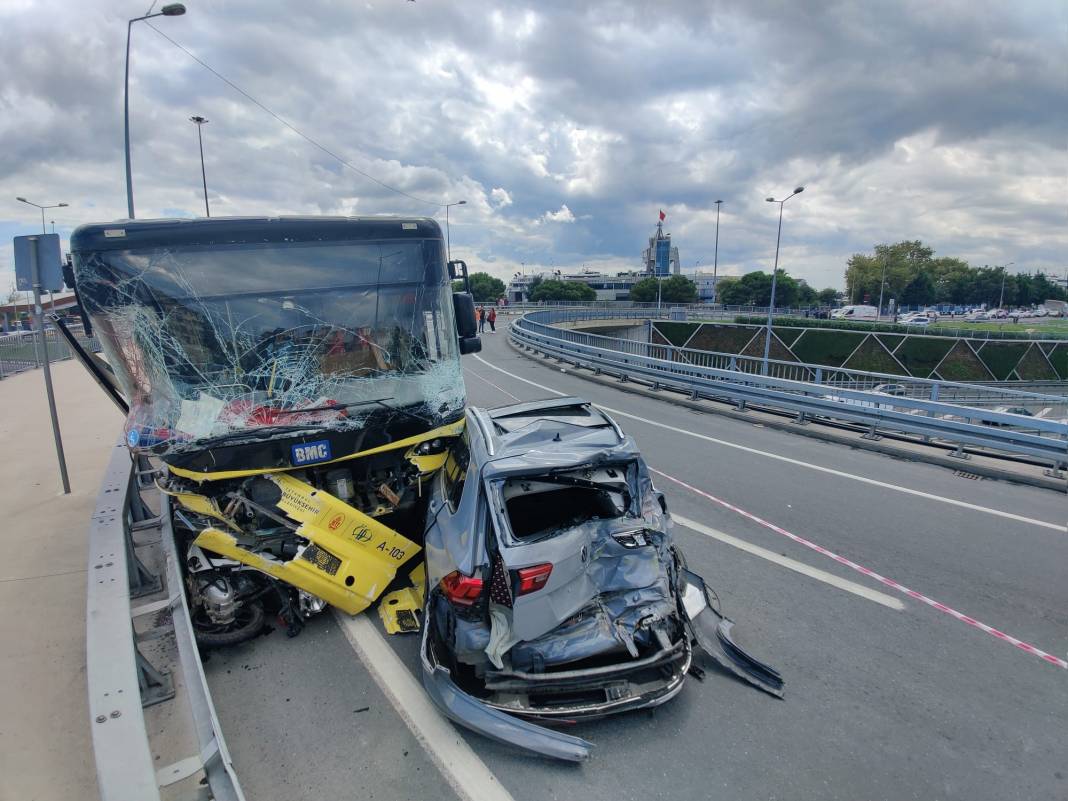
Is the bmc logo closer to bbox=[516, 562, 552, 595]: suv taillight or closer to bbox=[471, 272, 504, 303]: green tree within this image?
bbox=[516, 562, 552, 595]: suv taillight

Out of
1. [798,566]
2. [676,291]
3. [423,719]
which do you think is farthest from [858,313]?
[423,719]

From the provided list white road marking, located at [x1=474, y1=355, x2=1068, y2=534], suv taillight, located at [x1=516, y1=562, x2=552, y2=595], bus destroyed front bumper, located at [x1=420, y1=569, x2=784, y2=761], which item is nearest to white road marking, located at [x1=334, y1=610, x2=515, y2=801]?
A: bus destroyed front bumper, located at [x1=420, y1=569, x2=784, y2=761]

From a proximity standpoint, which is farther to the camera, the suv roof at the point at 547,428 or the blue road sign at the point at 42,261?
the blue road sign at the point at 42,261

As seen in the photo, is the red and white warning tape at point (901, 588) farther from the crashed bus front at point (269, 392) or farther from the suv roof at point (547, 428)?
the crashed bus front at point (269, 392)

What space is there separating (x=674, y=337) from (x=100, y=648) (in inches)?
2268

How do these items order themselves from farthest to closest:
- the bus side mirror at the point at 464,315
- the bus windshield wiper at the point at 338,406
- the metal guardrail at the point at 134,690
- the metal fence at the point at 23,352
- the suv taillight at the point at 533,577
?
the metal fence at the point at 23,352
the bus side mirror at the point at 464,315
the bus windshield wiper at the point at 338,406
the suv taillight at the point at 533,577
the metal guardrail at the point at 134,690

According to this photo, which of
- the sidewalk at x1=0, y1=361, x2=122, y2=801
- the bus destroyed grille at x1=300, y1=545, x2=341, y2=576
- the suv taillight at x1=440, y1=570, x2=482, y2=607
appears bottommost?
the sidewalk at x1=0, y1=361, x2=122, y2=801

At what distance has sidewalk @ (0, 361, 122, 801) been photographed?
10.6ft

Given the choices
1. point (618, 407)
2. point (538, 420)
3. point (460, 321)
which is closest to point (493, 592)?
point (538, 420)

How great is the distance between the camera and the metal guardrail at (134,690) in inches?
95.5

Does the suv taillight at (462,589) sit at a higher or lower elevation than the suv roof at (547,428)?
lower

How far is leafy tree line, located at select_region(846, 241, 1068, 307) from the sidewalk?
108 meters

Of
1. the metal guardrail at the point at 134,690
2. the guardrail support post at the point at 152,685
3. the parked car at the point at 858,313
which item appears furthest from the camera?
the parked car at the point at 858,313

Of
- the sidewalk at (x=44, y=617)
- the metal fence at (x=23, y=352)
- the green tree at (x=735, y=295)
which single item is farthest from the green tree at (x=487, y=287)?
the sidewalk at (x=44, y=617)
